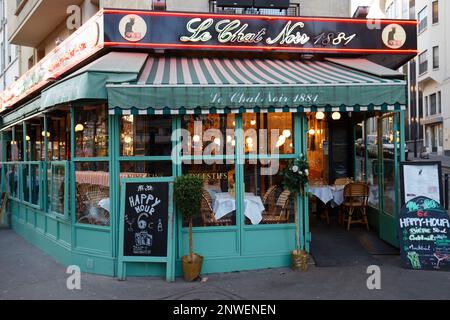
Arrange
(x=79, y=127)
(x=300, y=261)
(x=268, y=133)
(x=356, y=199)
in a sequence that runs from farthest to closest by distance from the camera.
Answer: (x=356, y=199) < (x=79, y=127) < (x=268, y=133) < (x=300, y=261)

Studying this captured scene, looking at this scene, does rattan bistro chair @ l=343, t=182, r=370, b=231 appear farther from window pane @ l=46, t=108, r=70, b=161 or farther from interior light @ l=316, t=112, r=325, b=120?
window pane @ l=46, t=108, r=70, b=161

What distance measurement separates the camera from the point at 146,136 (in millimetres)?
7723

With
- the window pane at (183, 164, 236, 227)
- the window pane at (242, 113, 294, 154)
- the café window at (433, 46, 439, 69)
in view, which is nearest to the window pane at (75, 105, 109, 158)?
the window pane at (183, 164, 236, 227)

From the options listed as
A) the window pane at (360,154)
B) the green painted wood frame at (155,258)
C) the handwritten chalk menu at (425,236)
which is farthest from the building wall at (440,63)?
the green painted wood frame at (155,258)

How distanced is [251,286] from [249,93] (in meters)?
2.91

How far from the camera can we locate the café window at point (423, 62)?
41.8 meters

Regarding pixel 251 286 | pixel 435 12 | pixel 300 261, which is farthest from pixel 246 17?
pixel 435 12

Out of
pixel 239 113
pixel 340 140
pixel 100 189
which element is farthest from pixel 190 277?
pixel 340 140

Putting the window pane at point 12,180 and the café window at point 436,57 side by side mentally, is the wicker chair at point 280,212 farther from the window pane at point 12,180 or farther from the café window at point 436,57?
the café window at point 436,57

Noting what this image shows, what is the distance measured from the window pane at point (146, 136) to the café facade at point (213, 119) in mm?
18

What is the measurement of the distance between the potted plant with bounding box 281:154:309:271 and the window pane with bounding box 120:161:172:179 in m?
1.96

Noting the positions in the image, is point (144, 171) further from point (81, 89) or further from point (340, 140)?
point (340, 140)

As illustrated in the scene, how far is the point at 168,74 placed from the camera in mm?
7676

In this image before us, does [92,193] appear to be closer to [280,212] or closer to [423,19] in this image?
[280,212]
